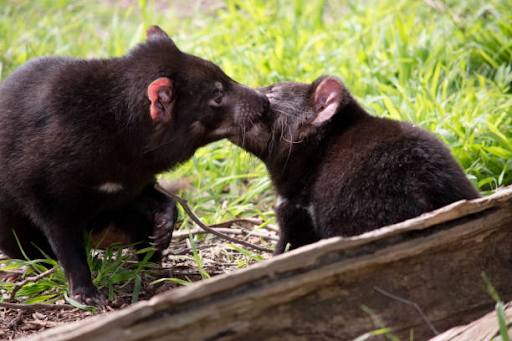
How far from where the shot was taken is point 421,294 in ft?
7.88

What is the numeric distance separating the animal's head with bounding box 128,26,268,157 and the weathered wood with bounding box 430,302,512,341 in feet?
5.13

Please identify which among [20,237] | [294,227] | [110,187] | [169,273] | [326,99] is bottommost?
[169,273]

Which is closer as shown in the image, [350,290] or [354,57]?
[350,290]

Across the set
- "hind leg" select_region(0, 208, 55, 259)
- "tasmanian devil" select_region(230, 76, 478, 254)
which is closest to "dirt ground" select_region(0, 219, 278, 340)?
"hind leg" select_region(0, 208, 55, 259)

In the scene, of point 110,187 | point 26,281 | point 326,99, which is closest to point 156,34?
point 110,187

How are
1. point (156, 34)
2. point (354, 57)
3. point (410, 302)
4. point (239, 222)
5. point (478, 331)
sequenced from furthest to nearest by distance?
point (354, 57) → point (239, 222) → point (156, 34) → point (410, 302) → point (478, 331)

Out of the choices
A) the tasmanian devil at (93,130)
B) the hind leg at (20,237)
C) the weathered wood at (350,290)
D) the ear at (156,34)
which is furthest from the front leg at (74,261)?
the weathered wood at (350,290)

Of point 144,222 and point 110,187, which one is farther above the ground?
point 110,187

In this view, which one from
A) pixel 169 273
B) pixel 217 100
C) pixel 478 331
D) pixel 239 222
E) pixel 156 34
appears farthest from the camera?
pixel 239 222

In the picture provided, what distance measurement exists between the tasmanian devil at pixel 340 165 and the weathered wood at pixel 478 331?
2.27ft

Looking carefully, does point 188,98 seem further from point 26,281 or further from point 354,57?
point 354,57

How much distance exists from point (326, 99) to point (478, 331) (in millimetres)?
1671

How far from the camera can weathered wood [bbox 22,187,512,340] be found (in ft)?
6.49

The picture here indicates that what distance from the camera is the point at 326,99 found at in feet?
11.8
